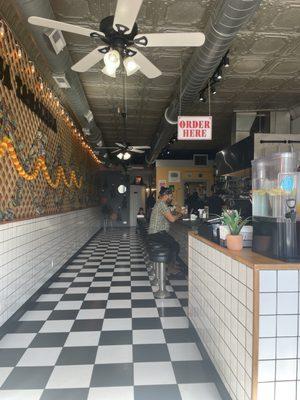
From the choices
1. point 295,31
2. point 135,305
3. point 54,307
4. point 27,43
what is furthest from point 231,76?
point 54,307

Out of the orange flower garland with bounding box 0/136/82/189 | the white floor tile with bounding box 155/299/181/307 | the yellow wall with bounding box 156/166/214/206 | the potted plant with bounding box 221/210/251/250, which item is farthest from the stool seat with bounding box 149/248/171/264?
the yellow wall with bounding box 156/166/214/206

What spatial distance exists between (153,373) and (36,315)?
6.09 ft

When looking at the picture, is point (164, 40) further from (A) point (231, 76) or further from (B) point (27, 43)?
(A) point (231, 76)

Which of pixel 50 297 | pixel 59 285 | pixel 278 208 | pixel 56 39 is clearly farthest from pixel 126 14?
pixel 59 285

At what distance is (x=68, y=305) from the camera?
4.21 metres

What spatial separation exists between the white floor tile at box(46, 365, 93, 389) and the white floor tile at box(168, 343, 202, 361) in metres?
0.71

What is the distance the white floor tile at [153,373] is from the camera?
2461 millimetres

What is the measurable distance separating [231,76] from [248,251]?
15.2 ft

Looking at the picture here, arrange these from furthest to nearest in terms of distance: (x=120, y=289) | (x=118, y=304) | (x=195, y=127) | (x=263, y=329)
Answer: (x=195, y=127), (x=120, y=289), (x=118, y=304), (x=263, y=329)

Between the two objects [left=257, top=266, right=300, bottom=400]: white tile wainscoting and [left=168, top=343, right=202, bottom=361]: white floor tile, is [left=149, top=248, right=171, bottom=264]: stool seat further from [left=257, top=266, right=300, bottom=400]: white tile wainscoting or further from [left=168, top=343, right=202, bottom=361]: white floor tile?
[left=257, top=266, right=300, bottom=400]: white tile wainscoting

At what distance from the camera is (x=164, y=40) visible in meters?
3.10

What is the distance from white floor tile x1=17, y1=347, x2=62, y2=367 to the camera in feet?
8.96

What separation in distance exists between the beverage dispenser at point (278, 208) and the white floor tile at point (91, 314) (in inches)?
89.9

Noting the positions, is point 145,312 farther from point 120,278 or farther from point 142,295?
point 120,278
